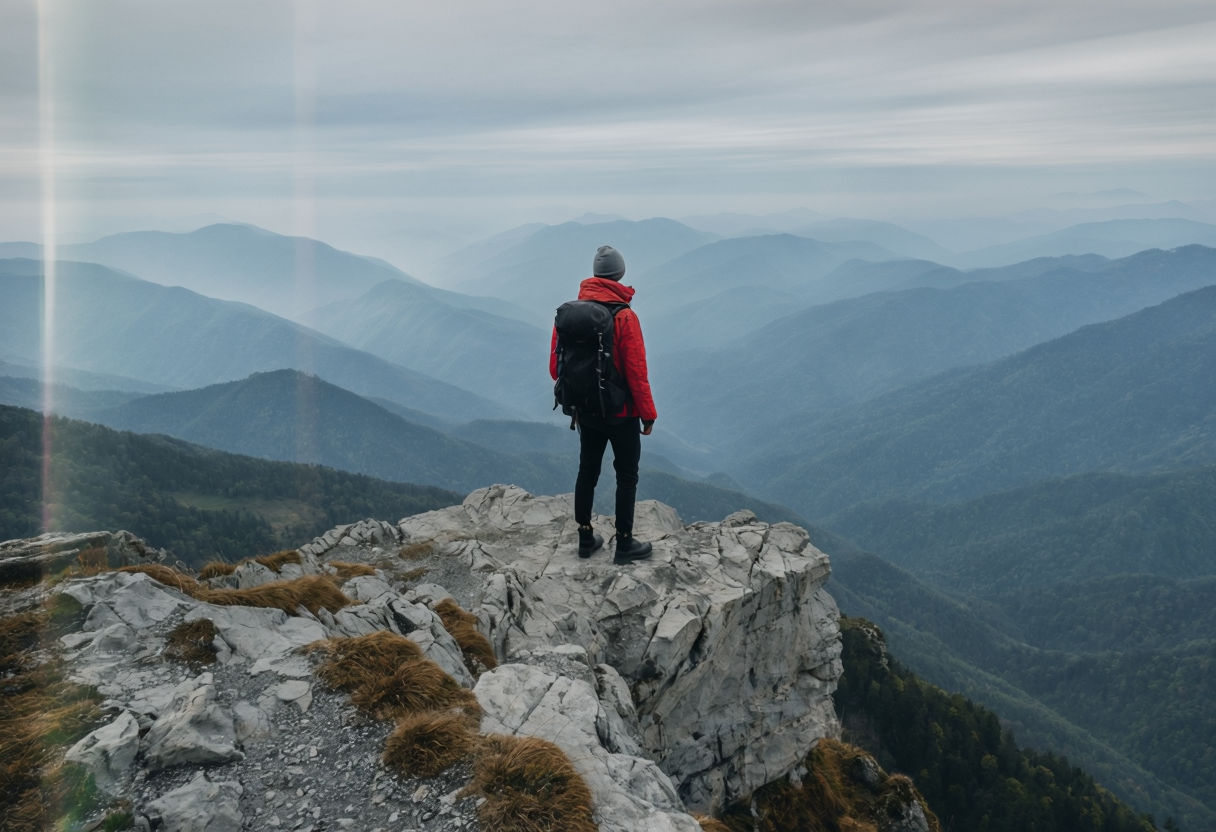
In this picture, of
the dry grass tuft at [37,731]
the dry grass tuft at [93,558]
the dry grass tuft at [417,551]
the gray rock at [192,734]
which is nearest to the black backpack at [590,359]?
the gray rock at [192,734]

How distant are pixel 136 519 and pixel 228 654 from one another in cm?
20468

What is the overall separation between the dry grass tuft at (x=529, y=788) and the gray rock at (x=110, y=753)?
145 inches

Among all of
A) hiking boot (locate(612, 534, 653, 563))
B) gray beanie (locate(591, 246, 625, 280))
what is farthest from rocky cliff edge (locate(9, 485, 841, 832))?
gray beanie (locate(591, 246, 625, 280))

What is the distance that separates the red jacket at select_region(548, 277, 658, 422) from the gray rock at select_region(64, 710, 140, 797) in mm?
8365

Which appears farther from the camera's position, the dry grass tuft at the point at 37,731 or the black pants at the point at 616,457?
the black pants at the point at 616,457

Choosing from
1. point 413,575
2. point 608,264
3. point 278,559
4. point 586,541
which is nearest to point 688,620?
point 586,541

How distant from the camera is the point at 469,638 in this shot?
1287cm

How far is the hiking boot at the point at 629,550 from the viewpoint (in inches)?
697

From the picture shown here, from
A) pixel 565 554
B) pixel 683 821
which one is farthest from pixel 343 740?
pixel 565 554

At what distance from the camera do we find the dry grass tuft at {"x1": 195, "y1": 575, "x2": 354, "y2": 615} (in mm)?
11500

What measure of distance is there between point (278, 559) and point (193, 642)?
7200mm

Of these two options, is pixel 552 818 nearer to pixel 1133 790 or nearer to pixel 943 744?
pixel 943 744

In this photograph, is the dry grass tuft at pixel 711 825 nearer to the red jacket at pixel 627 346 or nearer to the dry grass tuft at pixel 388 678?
the dry grass tuft at pixel 388 678

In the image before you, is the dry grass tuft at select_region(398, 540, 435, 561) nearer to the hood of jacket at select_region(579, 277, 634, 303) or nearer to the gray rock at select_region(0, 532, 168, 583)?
the gray rock at select_region(0, 532, 168, 583)
